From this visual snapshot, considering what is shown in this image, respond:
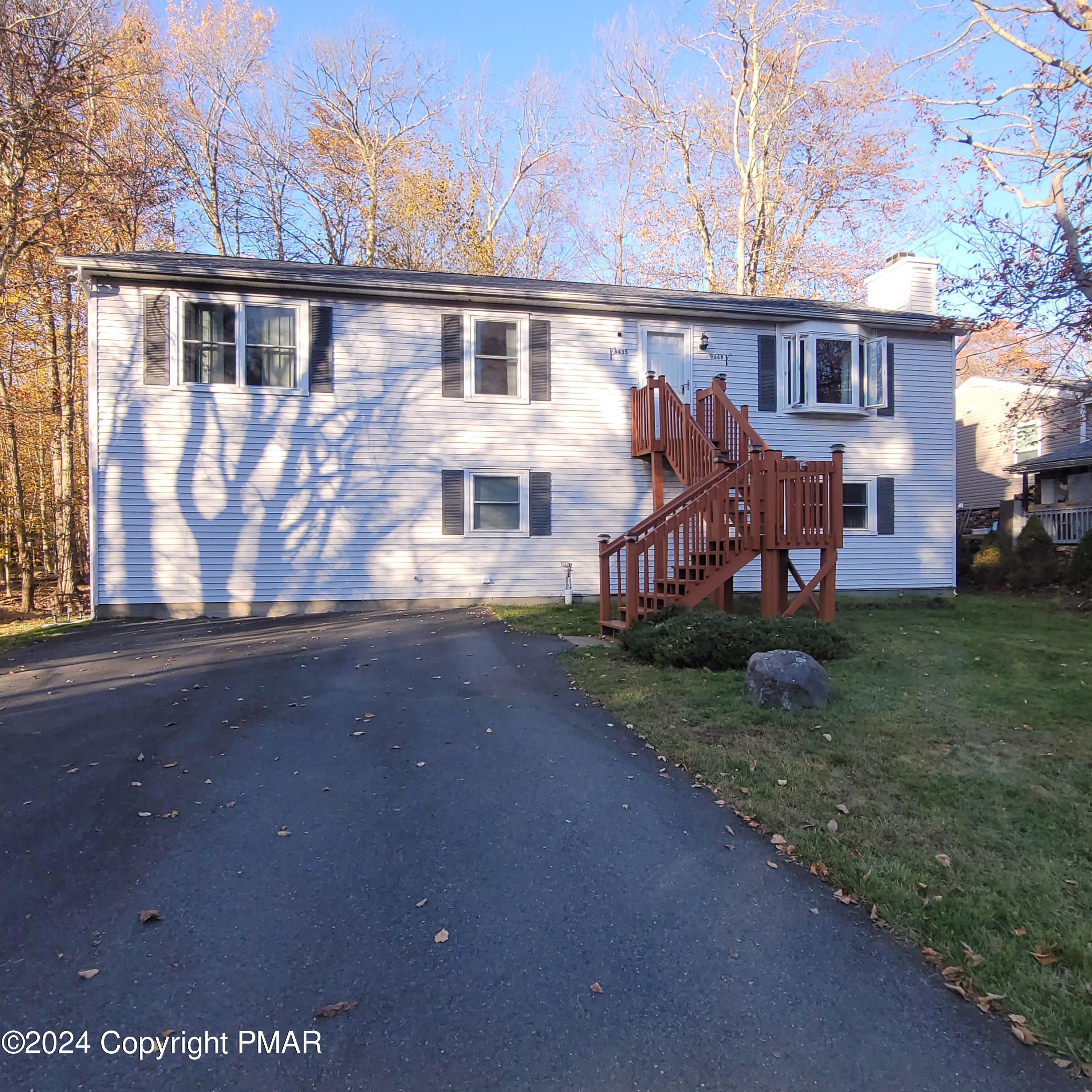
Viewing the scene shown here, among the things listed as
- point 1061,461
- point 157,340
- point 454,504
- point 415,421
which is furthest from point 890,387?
point 157,340

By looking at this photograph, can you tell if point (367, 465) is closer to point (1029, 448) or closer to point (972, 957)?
point (972, 957)

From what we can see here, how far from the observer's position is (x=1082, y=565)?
13898 millimetres

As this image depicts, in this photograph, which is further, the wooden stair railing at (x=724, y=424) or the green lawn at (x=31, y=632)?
the wooden stair railing at (x=724, y=424)

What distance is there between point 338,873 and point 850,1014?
2131 millimetres

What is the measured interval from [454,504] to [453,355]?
8.62 ft

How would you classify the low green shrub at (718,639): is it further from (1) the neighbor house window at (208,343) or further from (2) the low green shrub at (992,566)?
(2) the low green shrub at (992,566)

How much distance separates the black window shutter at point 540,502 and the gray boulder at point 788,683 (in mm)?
7166

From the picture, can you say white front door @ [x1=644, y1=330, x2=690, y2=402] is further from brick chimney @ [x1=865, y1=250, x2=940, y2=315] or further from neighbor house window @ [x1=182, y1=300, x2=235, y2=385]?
neighbor house window @ [x1=182, y1=300, x2=235, y2=385]

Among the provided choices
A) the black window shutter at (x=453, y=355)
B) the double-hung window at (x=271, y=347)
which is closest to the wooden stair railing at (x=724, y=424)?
the black window shutter at (x=453, y=355)

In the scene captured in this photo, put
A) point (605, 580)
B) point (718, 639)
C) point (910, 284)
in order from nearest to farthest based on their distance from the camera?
point (718, 639) < point (605, 580) < point (910, 284)

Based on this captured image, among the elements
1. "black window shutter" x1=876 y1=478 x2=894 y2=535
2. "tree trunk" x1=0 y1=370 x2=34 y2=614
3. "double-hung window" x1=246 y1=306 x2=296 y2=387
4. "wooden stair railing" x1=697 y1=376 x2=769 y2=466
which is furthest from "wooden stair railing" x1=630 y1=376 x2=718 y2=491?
"tree trunk" x1=0 y1=370 x2=34 y2=614

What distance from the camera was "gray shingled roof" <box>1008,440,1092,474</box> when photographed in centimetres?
1794

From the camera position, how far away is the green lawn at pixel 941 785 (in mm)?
2539

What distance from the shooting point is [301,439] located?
11.6m
